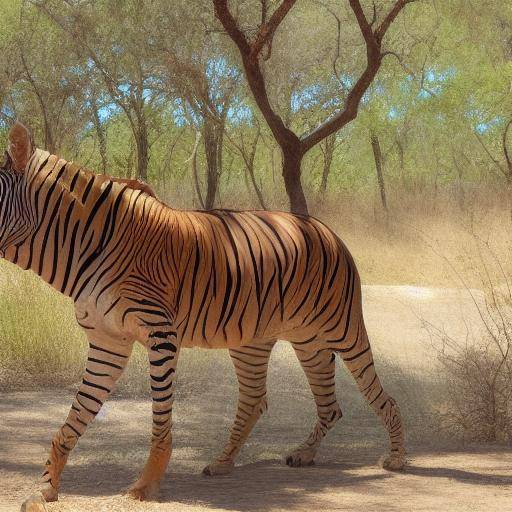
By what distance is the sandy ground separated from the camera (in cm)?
492

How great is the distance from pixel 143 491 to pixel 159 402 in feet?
1.40

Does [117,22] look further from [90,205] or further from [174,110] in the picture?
[90,205]

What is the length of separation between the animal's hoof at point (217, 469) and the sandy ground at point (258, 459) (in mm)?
86

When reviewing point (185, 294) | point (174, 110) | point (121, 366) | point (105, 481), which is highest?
point (174, 110)

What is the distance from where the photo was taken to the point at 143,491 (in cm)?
463

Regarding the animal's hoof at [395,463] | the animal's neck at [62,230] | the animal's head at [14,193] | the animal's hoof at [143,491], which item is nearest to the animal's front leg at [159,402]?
the animal's hoof at [143,491]

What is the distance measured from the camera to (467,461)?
619 cm

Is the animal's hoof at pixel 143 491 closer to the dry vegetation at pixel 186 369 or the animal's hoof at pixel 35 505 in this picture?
the animal's hoof at pixel 35 505

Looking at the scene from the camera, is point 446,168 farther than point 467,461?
Yes

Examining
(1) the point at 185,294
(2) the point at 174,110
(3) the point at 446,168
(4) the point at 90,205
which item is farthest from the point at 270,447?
(3) the point at 446,168

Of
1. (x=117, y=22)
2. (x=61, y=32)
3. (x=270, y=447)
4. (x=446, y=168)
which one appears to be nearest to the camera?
(x=270, y=447)

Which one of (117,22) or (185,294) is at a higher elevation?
(117,22)

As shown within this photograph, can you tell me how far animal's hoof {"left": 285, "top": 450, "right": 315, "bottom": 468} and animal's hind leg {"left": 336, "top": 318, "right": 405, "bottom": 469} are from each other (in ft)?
1.52

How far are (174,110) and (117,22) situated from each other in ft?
33.8
